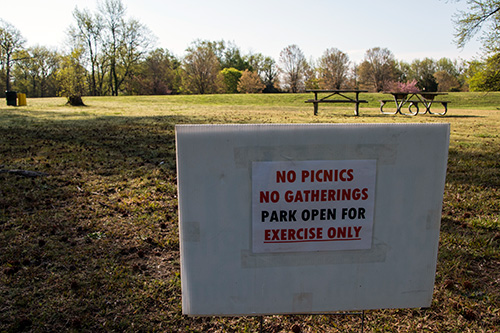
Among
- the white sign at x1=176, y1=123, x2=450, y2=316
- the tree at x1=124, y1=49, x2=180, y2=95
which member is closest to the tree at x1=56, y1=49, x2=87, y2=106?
the white sign at x1=176, y1=123, x2=450, y2=316

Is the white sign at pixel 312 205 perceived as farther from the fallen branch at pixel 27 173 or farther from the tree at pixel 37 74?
the tree at pixel 37 74

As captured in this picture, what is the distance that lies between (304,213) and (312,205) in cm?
6

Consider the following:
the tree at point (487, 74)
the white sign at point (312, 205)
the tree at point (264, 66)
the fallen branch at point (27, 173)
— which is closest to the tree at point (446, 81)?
the tree at point (264, 66)

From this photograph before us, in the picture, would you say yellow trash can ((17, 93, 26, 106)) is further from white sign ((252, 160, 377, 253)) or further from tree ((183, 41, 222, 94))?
tree ((183, 41, 222, 94))

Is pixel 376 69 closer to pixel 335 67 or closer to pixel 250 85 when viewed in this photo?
pixel 335 67

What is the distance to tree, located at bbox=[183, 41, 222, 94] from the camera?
60594mm

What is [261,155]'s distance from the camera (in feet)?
5.85

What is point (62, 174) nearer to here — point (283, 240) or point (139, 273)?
point (139, 273)

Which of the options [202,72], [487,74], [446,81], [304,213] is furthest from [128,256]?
[446,81]

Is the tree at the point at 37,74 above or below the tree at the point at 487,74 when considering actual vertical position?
above

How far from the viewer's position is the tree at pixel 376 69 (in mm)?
62750

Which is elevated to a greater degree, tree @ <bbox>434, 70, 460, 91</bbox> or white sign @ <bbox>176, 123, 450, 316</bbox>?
tree @ <bbox>434, 70, 460, 91</bbox>

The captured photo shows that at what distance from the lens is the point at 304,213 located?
1.85 meters

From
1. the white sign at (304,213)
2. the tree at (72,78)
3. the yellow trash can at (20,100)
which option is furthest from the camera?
→ the yellow trash can at (20,100)
